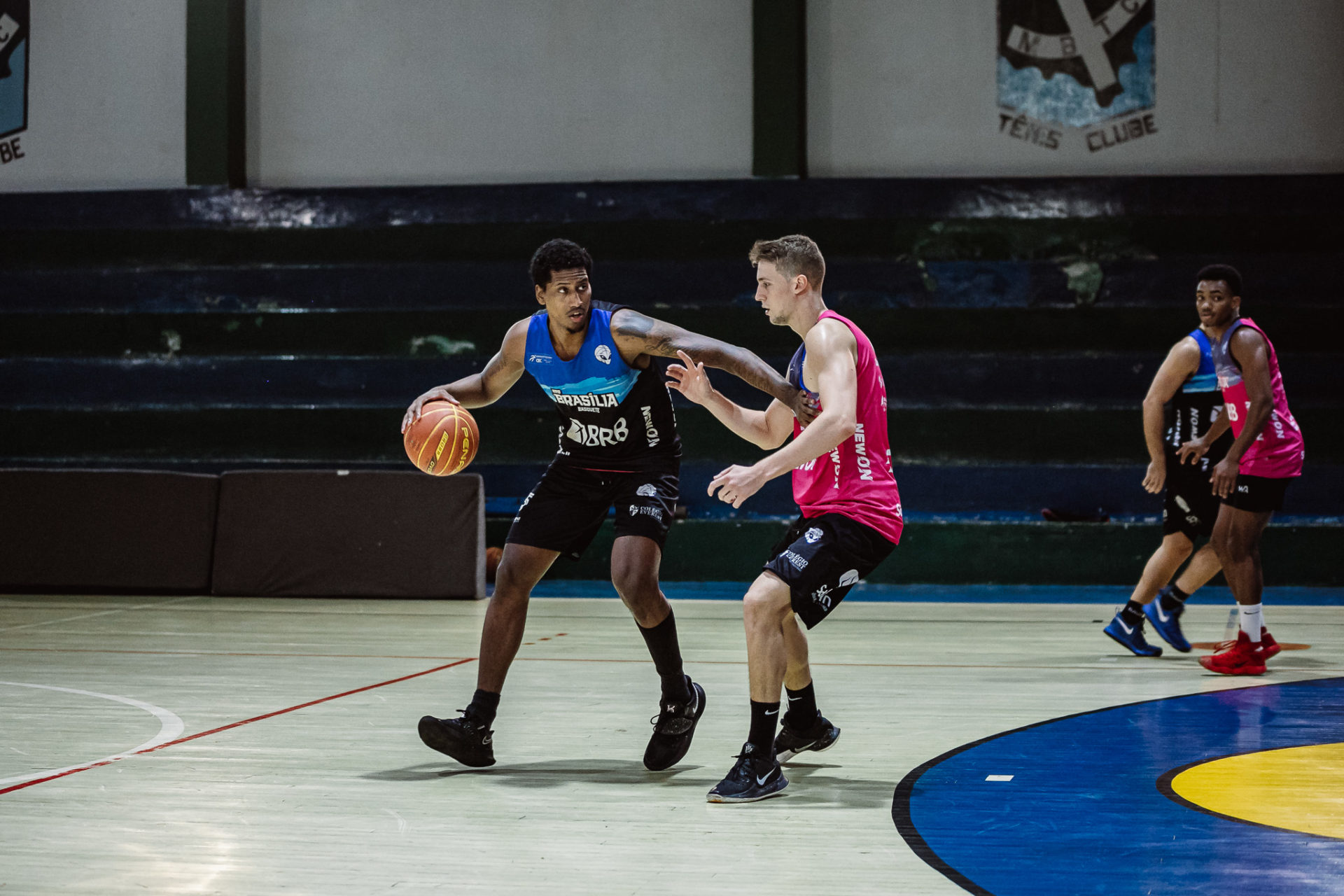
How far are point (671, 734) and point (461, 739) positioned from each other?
2.26ft

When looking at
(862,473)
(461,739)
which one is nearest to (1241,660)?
(862,473)

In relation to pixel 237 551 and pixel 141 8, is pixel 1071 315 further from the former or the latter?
pixel 141 8

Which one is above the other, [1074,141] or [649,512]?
[1074,141]

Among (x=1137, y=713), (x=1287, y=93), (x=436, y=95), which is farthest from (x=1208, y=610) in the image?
(x=436, y=95)

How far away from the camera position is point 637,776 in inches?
183

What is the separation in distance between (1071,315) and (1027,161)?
1491 millimetres

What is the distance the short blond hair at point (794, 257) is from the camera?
4.49 meters

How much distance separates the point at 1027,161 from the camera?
41.8 feet

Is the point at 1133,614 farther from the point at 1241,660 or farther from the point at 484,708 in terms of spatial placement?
the point at 484,708

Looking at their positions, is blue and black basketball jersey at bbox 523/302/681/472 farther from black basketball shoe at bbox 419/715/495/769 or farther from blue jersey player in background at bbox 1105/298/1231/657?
blue jersey player in background at bbox 1105/298/1231/657

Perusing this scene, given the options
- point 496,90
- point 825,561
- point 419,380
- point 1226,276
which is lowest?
point 825,561

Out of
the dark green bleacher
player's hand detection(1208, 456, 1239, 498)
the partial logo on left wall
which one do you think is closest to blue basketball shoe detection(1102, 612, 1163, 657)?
player's hand detection(1208, 456, 1239, 498)

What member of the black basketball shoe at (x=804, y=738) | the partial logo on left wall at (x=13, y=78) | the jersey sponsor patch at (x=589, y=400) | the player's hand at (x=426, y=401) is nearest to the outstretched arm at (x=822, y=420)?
the jersey sponsor patch at (x=589, y=400)

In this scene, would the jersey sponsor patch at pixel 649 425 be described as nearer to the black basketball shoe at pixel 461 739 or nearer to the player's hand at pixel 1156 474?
the black basketball shoe at pixel 461 739
